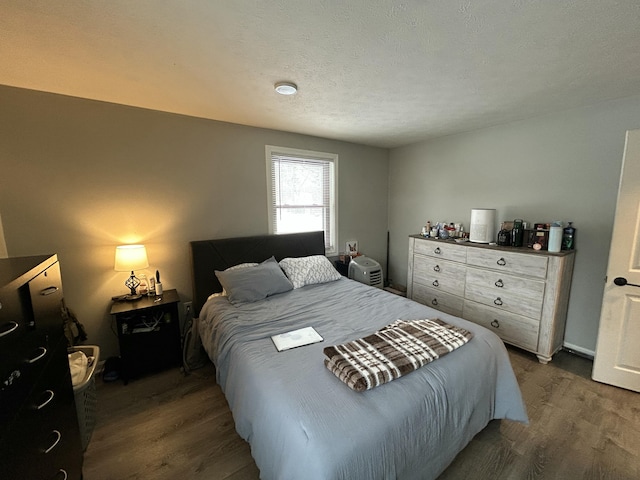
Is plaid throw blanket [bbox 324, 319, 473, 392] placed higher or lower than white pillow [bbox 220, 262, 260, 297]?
lower

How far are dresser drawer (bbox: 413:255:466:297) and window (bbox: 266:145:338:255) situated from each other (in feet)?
3.80

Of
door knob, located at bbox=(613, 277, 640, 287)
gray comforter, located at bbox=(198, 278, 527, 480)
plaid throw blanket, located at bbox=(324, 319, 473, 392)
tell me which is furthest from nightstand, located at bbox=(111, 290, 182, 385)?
door knob, located at bbox=(613, 277, 640, 287)

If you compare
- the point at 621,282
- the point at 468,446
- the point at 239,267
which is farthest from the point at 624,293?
the point at 239,267

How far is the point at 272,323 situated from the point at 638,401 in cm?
284

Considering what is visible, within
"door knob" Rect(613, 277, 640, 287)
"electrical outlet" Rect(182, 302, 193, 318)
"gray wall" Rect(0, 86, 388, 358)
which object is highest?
"gray wall" Rect(0, 86, 388, 358)

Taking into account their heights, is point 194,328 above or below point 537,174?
below

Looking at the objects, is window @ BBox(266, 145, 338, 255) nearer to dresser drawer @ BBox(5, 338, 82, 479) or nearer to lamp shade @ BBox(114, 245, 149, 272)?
lamp shade @ BBox(114, 245, 149, 272)

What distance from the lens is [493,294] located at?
2.68m

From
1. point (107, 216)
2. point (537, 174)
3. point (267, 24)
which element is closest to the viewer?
point (267, 24)

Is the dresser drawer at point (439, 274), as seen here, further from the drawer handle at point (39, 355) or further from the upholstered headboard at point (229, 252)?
the drawer handle at point (39, 355)

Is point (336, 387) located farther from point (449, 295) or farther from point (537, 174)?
point (537, 174)

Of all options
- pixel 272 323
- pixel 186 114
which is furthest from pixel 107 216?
pixel 272 323

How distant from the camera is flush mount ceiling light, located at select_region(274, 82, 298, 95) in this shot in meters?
1.85

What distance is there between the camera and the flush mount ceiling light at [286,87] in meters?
1.85
